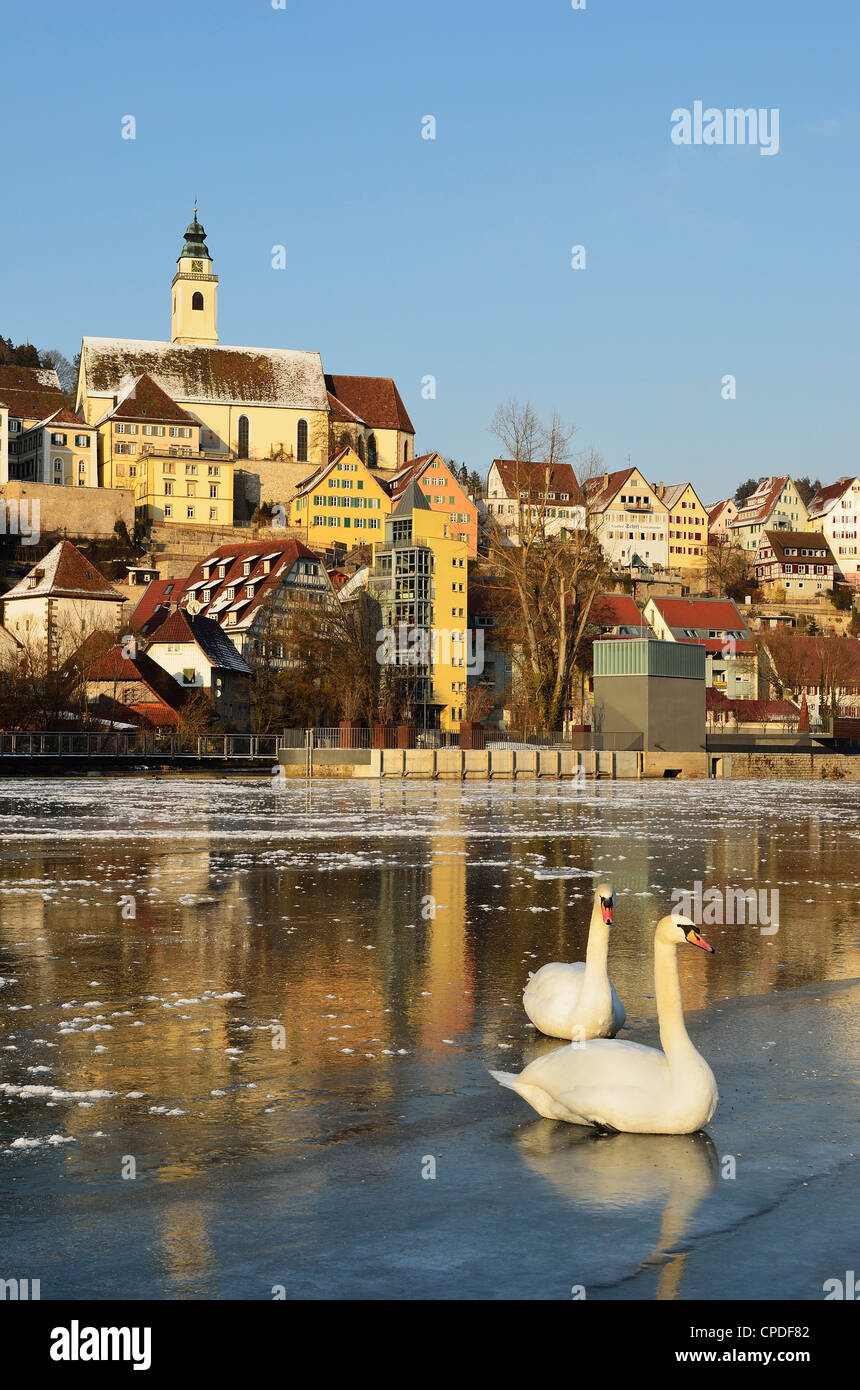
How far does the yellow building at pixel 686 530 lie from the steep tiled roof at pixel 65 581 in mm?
84030

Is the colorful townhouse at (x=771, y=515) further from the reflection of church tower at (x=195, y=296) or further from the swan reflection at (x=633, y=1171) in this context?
the swan reflection at (x=633, y=1171)

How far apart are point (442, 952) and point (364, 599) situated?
7578 centimetres

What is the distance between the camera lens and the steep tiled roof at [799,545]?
15975 centimetres

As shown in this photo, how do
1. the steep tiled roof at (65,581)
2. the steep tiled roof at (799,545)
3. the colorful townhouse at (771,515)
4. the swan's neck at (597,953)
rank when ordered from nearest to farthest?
the swan's neck at (597,953), the steep tiled roof at (65,581), the steep tiled roof at (799,545), the colorful townhouse at (771,515)

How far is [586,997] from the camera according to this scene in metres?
8.62

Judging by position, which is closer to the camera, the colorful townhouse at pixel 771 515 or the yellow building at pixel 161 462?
the yellow building at pixel 161 462

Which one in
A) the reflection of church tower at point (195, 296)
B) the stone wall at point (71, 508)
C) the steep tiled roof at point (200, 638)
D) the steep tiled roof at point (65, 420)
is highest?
the reflection of church tower at point (195, 296)

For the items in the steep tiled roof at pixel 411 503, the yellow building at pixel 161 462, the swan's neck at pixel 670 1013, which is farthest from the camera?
the yellow building at pixel 161 462

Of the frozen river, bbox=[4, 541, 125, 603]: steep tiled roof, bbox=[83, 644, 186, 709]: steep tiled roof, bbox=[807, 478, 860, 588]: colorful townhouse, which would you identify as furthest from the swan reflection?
bbox=[807, 478, 860, 588]: colorful townhouse

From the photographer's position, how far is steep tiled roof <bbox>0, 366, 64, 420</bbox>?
140 meters

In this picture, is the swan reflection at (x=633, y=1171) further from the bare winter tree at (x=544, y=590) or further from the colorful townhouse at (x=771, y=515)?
the colorful townhouse at (x=771, y=515)

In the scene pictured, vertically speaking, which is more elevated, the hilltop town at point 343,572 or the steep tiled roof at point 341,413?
the steep tiled roof at point 341,413

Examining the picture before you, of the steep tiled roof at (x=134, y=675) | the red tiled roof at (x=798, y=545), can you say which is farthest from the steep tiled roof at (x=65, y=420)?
the red tiled roof at (x=798, y=545)

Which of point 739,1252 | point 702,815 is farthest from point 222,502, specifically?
point 739,1252
